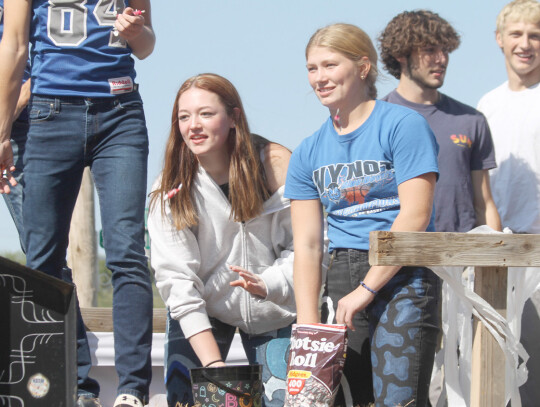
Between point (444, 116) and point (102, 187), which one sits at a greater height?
point (444, 116)

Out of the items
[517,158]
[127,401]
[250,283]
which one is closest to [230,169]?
[250,283]

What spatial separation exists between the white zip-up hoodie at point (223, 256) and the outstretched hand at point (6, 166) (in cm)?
68

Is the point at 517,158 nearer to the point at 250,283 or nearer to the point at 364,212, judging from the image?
the point at 364,212

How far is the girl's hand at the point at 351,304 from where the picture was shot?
3076 mm

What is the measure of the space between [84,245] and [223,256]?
503 cm

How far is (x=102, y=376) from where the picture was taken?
5273 millimetres

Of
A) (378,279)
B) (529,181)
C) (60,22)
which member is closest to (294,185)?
(378,279)

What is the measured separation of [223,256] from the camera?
3.90 metres

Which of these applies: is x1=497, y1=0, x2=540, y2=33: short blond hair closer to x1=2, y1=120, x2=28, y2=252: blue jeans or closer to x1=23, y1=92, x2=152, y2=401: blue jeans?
x1=23, y1=92, x2=152, y2=401: blue jeans

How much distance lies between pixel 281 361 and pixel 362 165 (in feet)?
3.59

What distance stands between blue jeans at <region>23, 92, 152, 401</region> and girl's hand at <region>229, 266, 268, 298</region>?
40 centimetres

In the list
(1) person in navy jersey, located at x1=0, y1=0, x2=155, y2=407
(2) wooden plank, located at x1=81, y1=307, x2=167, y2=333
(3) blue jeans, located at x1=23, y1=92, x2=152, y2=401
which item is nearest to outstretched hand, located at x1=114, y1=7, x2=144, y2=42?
(1) person in navy jersey, located at x1=0, y1=0, x2=155, y2=407

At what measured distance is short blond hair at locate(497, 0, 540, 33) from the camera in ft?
15.3

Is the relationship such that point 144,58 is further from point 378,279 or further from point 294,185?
point 378,279
